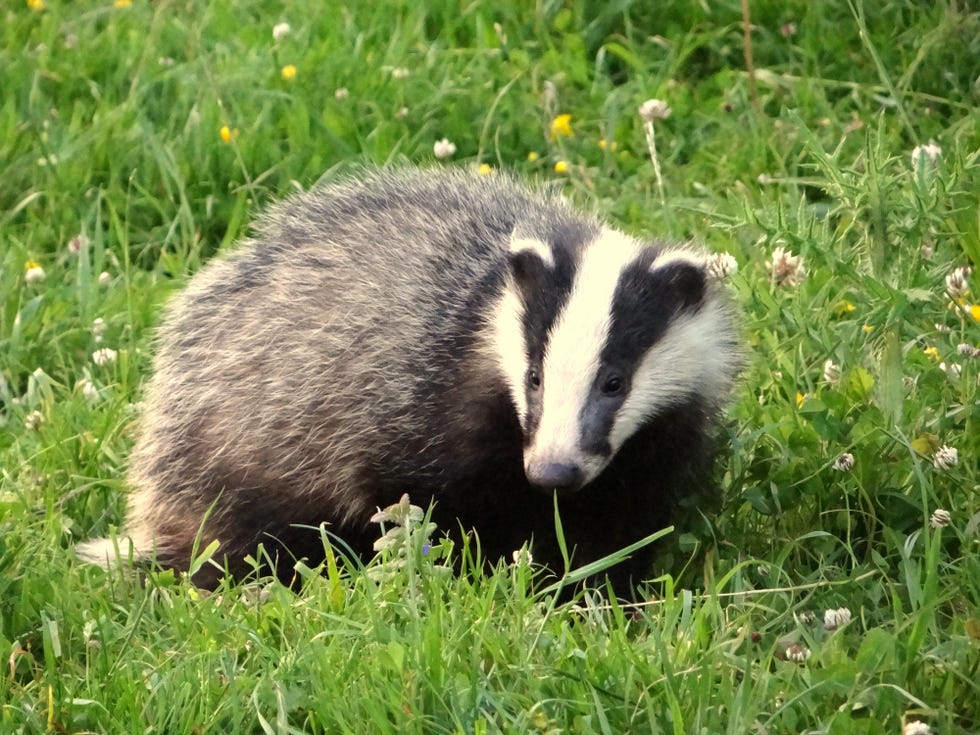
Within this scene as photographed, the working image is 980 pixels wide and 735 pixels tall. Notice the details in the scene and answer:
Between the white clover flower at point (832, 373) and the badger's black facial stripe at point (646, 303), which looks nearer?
the badger's black facial stripe at point (646, 303)

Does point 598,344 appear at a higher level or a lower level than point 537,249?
lower

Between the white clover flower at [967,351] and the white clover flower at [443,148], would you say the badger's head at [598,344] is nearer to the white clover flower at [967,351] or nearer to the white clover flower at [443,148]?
the white clover flower at [967,351]

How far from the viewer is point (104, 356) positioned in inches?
217

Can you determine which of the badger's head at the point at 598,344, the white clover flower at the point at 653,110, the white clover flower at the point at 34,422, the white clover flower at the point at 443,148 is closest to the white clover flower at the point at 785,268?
the badger's head at the point at 598,344

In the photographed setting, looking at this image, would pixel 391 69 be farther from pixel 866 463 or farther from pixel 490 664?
pixel 490 664

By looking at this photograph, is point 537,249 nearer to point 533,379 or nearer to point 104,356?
point 533,379

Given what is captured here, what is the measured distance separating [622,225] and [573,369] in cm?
206

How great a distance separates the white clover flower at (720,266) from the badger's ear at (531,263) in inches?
20.4

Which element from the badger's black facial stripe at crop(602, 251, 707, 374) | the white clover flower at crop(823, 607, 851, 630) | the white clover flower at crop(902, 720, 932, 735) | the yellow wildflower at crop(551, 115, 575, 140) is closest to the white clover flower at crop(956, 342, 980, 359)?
the badger's black facial stripe at crop(602, 251, 707, 374)

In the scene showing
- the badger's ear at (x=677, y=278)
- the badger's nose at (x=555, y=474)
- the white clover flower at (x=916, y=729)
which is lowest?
the white clover flower at (x=916, y=729)

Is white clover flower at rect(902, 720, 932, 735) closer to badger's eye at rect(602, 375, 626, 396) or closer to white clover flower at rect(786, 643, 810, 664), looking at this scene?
white clover flower at rect(786, 643, 810, 664)

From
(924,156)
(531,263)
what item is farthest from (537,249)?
(924,156)

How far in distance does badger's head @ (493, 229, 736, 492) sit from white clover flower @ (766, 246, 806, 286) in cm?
60

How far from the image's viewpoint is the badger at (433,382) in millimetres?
4246
